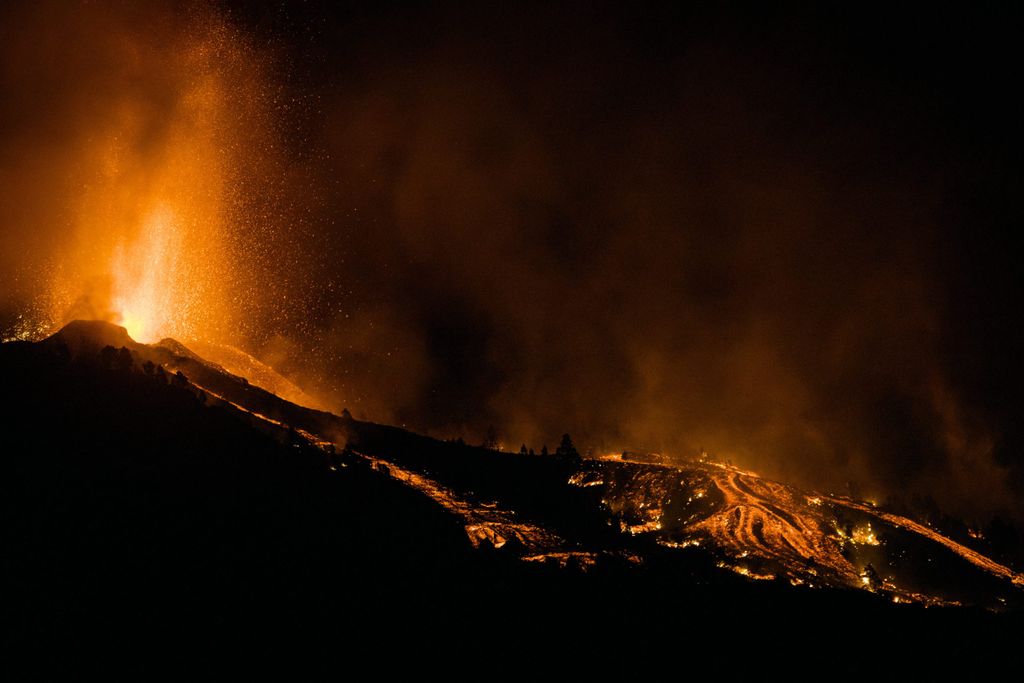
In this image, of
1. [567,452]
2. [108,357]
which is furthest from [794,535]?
[108,357]

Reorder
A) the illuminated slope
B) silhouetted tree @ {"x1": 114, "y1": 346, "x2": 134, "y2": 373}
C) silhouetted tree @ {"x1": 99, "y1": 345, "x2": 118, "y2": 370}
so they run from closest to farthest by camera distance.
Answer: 1. the illuminated slope
2. silhouetted tree @ {"x1": 114, "y1": 346, "x2": 134, "y2": 373}
3. silhouetted tree @ {"x1": 99, "y1": 345, "x2": 118, "y2": 370}

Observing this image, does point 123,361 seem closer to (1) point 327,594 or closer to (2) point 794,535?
(1) point 327,594

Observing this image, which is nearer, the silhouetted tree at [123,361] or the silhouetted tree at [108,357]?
the silhouetted tree at [123,361]

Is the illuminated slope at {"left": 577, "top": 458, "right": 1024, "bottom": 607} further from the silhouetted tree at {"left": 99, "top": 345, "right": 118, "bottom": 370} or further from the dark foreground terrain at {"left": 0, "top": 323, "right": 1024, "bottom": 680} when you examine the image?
the silhouetted tree at {"left": 99, "top": 345, "right": 118, "bottom": 370}

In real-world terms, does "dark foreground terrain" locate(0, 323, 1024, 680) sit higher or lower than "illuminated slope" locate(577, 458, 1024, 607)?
lower

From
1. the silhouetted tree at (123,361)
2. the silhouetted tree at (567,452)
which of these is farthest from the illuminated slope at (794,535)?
the silhouetted tree at (123,361)

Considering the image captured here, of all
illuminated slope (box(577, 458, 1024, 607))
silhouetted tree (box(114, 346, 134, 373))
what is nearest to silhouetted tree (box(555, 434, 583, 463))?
illuminated slope (box(577, 458, 1024, 607))

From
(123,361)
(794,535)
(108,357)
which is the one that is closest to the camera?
(794,535)

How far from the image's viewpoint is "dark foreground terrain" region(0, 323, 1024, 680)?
172 feet

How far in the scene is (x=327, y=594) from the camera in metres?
59.5

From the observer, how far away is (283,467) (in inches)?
3083

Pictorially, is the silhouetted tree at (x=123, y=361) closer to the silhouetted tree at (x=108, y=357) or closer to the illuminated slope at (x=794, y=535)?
the silhouetted tree at (x=108, y=357)

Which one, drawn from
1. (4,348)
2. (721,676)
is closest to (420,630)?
(721,676)

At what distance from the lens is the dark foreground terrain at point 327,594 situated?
172 ft
